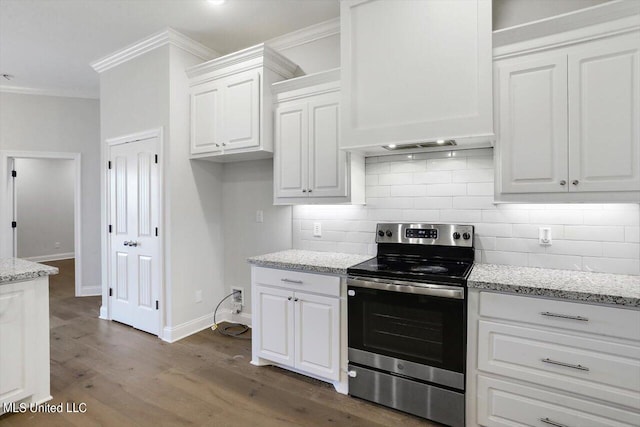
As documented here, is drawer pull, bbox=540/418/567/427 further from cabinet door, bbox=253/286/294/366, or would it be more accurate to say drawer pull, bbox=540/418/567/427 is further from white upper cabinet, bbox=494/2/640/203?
cabinet door, bbox=253/286/294/366

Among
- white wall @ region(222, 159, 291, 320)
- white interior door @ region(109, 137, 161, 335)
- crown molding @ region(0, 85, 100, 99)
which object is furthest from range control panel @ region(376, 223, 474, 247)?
crown molding @ region(0, 85, 100, 99)

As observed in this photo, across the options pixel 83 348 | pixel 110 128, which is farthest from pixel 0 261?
pixel 110 128

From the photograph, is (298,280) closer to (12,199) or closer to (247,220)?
(247,220)

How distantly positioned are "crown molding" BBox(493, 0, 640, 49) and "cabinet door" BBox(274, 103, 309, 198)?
1453 millimetres

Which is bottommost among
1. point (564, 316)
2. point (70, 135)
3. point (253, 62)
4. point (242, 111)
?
point (564, 316)

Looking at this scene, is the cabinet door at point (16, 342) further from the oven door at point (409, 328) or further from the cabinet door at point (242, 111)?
the oven door at point (409, 328)

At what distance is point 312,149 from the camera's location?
2.80 meters

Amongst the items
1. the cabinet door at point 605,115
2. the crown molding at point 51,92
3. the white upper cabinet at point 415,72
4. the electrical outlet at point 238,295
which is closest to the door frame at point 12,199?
the crown molding at point 51,92

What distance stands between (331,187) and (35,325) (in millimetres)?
2184

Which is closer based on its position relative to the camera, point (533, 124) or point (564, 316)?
point (564, 316)

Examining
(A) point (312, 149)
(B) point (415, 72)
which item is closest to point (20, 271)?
(A) point (312, 149)

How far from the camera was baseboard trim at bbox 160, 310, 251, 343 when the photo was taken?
3365 mm

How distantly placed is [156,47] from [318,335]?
10.2ft

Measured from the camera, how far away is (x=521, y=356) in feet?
6.11
